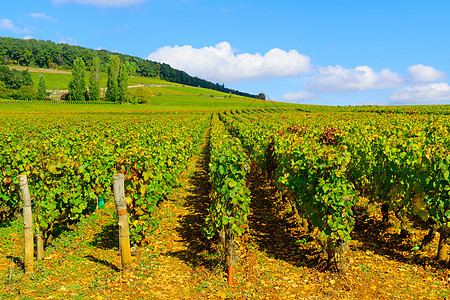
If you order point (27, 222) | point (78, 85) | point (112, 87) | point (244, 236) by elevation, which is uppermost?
point (78, 85)

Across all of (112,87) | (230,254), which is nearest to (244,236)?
(230,254)

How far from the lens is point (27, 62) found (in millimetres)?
160750

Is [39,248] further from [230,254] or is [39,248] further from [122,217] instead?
[230,254]

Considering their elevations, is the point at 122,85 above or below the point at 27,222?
above

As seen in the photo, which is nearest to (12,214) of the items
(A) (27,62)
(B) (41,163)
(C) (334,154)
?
(B) (41,163)

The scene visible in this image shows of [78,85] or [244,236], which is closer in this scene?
[244,236]

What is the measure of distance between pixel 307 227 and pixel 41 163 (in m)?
6.74

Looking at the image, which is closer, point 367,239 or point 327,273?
point 327,273

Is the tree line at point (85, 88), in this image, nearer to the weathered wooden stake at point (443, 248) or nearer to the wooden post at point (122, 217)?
the wooden post at point (122, 217)

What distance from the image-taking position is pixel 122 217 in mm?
6012

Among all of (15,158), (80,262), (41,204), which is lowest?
(80,262)

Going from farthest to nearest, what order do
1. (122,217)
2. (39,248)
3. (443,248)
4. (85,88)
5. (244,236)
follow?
(85,88), (244,236), (39,248), (443,248), (122,217)

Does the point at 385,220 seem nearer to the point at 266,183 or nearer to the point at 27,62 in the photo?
the point at 266,183

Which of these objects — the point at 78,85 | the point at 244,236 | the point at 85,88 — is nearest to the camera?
the point at 244,236
